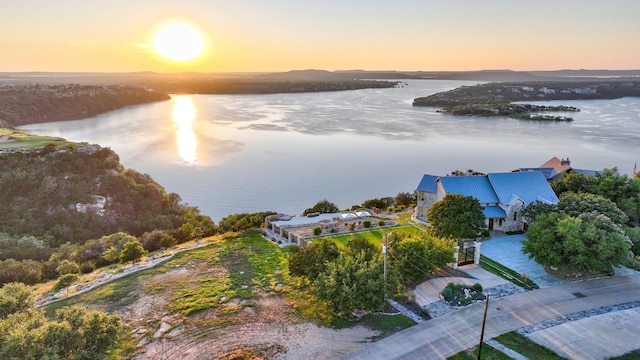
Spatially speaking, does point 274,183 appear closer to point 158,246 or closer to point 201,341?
point 158,246

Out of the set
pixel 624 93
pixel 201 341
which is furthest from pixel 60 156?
pixel 624 93

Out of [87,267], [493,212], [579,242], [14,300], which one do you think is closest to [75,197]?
[87,267]

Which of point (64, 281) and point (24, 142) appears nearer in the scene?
point (64, 281)

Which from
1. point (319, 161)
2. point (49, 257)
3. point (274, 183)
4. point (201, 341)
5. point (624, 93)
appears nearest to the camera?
point (201, 341)

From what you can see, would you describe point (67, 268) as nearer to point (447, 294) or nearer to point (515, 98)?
point (447, 294)

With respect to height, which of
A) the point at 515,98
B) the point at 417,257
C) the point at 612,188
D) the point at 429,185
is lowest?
the point at 417,257
